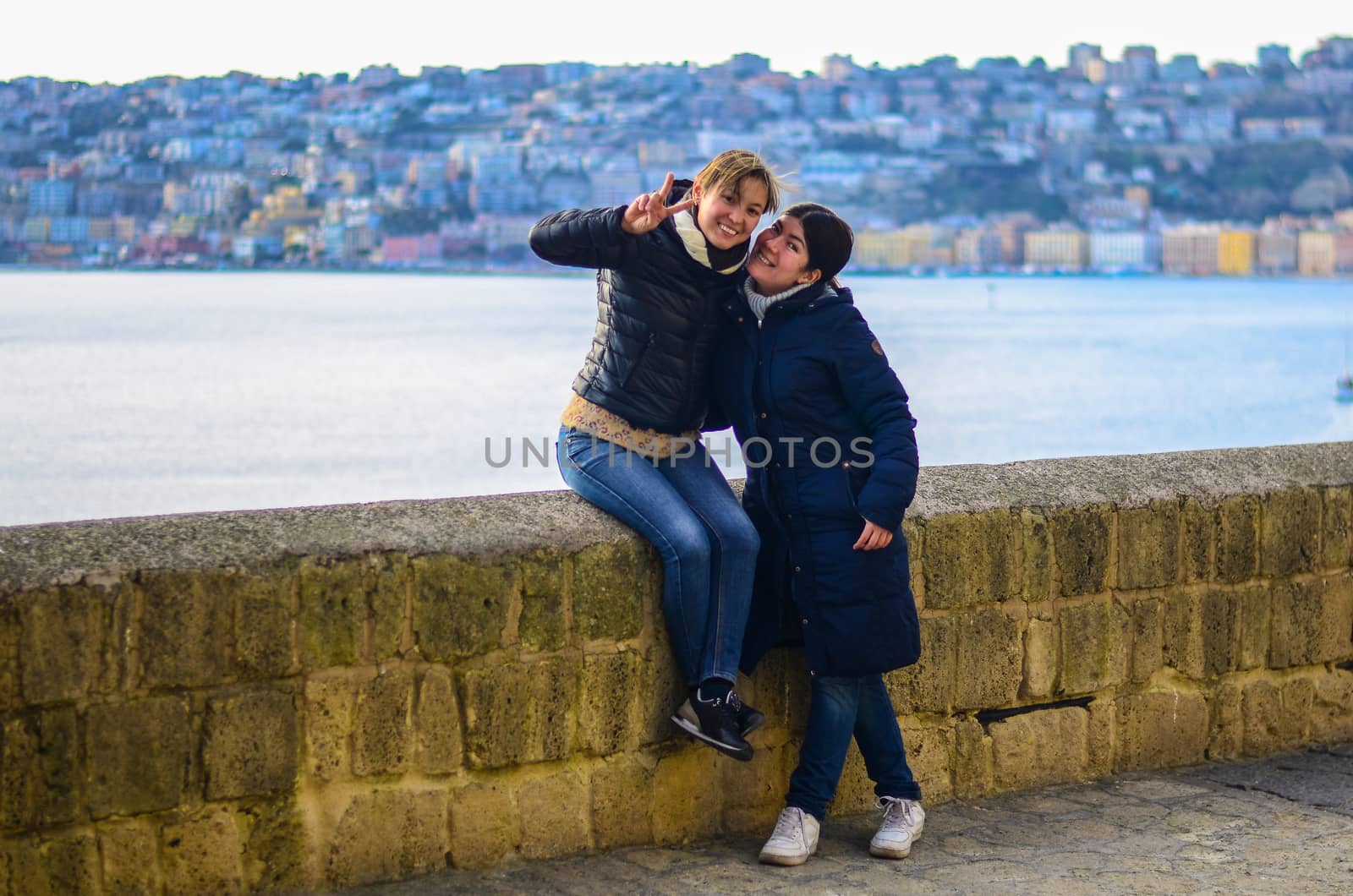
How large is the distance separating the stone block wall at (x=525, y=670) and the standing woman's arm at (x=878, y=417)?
38 centimetres

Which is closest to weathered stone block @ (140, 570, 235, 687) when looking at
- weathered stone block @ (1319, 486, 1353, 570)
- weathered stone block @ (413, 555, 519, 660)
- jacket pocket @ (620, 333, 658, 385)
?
weathered stone block @ (413, 555, 519, 660)

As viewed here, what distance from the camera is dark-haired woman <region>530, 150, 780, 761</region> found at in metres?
3.21

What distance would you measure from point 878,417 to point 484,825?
3.73 ft

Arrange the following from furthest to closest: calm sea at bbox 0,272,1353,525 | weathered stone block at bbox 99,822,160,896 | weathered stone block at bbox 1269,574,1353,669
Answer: calm sea at bbox 0,272,1353,525 → weathered stone block at bbox 1269,574,1353,669 → weathered stone block at bbox 99,822,160,896

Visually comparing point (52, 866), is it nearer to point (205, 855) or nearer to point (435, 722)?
point (205, 855)

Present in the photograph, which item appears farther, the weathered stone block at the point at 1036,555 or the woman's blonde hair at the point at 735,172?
the weathered stone block at the point at 1036,555

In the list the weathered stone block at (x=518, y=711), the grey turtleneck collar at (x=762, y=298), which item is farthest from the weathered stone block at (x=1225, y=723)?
the weathered stone block at (x=518, y=711)

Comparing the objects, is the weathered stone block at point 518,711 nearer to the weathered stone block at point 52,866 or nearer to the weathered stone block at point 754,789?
the weathered stone block at point 754,789

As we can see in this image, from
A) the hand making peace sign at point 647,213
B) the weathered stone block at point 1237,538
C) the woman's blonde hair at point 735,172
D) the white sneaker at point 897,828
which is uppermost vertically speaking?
the woman's blonde hair at point 735,172

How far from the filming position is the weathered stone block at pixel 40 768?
270cm

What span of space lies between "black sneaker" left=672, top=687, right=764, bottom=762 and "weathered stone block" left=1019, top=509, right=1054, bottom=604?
2.75 feet

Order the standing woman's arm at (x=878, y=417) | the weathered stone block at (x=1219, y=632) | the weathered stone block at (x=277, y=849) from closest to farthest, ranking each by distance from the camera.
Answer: the weathered stone block at (x=277, y=849) → the standing woman's arm at (x=878, y=417) → the weathered stone block at (x=1219, y=632)

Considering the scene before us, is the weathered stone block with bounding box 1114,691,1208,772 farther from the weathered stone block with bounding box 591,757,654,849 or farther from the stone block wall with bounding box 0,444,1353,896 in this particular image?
the weathered stone block with bounding box 591,757,654,849

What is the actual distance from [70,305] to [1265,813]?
102 m
